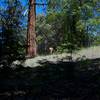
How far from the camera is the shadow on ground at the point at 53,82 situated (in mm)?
7680

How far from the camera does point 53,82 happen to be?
9000 millimetres

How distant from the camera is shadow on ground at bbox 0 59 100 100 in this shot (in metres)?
7.68

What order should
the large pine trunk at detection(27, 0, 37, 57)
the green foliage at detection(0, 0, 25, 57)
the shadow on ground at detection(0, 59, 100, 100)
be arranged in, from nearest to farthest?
the shadow on ground at detection(0, 59, 100, 100) → the green foliage at detection(0, 0, 25, 57) → the large pine trunk at detection(27, 0, 37, 57)

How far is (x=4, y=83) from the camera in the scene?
30.5ft

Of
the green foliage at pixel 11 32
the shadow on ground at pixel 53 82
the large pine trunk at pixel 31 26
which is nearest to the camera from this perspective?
the shadow on ground at pixel 53 82

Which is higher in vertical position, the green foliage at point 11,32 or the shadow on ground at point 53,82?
the green foliage at point 11,32

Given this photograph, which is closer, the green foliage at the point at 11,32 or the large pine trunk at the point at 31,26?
the green foliage at the point at 11,32

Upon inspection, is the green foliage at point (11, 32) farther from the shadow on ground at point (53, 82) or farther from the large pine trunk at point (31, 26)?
the large pine trunk at point (31, 26)

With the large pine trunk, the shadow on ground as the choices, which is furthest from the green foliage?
the large pine trunk

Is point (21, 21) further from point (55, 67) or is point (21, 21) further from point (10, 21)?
point (55, 67)

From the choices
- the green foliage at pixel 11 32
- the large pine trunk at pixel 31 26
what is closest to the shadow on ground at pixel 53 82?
the green foliage at pixel 11 32

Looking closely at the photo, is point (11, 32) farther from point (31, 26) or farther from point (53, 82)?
point (31, 26)

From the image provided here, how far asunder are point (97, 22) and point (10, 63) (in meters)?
25.4

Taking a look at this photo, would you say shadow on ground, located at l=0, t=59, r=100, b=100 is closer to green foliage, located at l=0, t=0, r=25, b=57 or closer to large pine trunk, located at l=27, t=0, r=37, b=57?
green foliage, located at l=0, t=0, r=25, b=57
